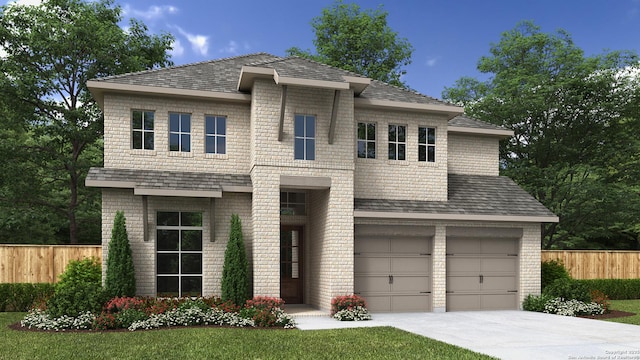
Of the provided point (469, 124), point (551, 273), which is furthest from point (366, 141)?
point (551, 273)

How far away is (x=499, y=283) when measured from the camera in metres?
17.6

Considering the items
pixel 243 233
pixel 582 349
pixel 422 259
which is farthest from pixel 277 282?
pixel 582 349

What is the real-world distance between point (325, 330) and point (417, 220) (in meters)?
5.43

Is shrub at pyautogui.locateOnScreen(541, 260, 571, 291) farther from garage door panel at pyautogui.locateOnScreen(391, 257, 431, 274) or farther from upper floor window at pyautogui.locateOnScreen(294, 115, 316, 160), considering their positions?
upper floor window at pyautogui.locateOnScreen(294, 115, 316, 160)

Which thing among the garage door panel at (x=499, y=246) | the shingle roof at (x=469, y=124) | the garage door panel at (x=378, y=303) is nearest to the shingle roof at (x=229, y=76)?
the shingle roof at (x=469, y=124)

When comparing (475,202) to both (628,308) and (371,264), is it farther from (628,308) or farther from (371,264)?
(628,308)

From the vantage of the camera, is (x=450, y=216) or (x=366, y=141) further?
(x=366, y=141)

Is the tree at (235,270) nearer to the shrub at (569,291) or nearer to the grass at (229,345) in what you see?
the grass at (229,345)

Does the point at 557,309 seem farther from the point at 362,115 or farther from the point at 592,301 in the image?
the point at 362,115

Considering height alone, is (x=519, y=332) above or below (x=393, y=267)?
below

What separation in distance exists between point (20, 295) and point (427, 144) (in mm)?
13428

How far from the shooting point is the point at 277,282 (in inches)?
595

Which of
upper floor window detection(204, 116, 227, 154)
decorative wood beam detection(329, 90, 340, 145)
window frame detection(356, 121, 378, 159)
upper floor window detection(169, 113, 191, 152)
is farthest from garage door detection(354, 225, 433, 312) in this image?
upper floor window detection(169, 113, 191, 152)

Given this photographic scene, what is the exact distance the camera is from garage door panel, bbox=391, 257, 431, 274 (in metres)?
16.6
